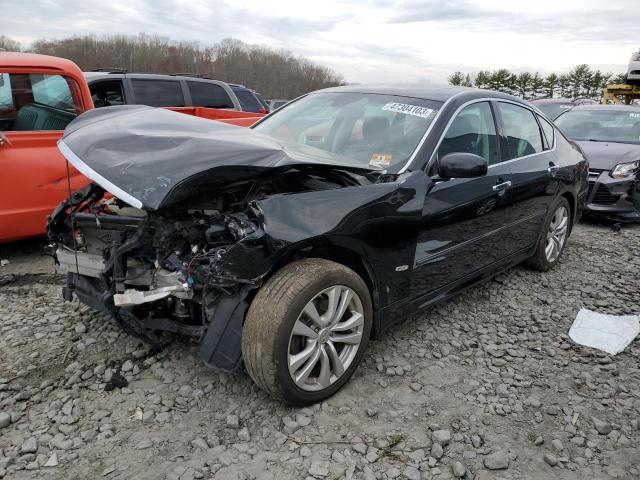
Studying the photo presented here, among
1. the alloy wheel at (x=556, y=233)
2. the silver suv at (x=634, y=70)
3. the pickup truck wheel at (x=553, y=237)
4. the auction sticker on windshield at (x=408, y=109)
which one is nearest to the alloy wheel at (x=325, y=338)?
the auction sticker on windshield at (x=408, y=109)

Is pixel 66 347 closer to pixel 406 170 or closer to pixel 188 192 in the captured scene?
pixel 188 192

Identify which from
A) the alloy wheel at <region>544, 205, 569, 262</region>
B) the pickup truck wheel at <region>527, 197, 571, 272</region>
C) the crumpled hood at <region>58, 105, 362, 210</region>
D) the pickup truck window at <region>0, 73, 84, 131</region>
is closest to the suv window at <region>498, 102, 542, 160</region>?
the pickup truck wheel at <region>527, 197, 571, 272</region>

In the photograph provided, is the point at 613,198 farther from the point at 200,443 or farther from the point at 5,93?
the point at 5,93

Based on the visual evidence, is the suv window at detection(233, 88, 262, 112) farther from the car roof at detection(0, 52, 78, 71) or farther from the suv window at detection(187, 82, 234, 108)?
the car roof at detection(0, 52, 78, 71)

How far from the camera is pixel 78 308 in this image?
3518 millimetres

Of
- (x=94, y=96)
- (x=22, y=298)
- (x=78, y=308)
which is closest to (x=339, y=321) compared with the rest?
(x=78, y=308)

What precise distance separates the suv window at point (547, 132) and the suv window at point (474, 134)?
40.4 inches

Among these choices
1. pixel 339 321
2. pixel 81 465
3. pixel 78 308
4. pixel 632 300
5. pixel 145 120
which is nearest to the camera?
pixel 81 465

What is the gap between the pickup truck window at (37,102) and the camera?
426cm

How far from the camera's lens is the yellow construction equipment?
52.4 feet

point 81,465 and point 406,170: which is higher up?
point 406,170

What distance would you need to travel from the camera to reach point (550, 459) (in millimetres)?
2312

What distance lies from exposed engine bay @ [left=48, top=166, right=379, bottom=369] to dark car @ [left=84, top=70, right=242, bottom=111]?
16.8 feet

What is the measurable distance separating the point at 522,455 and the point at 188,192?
200 cm
